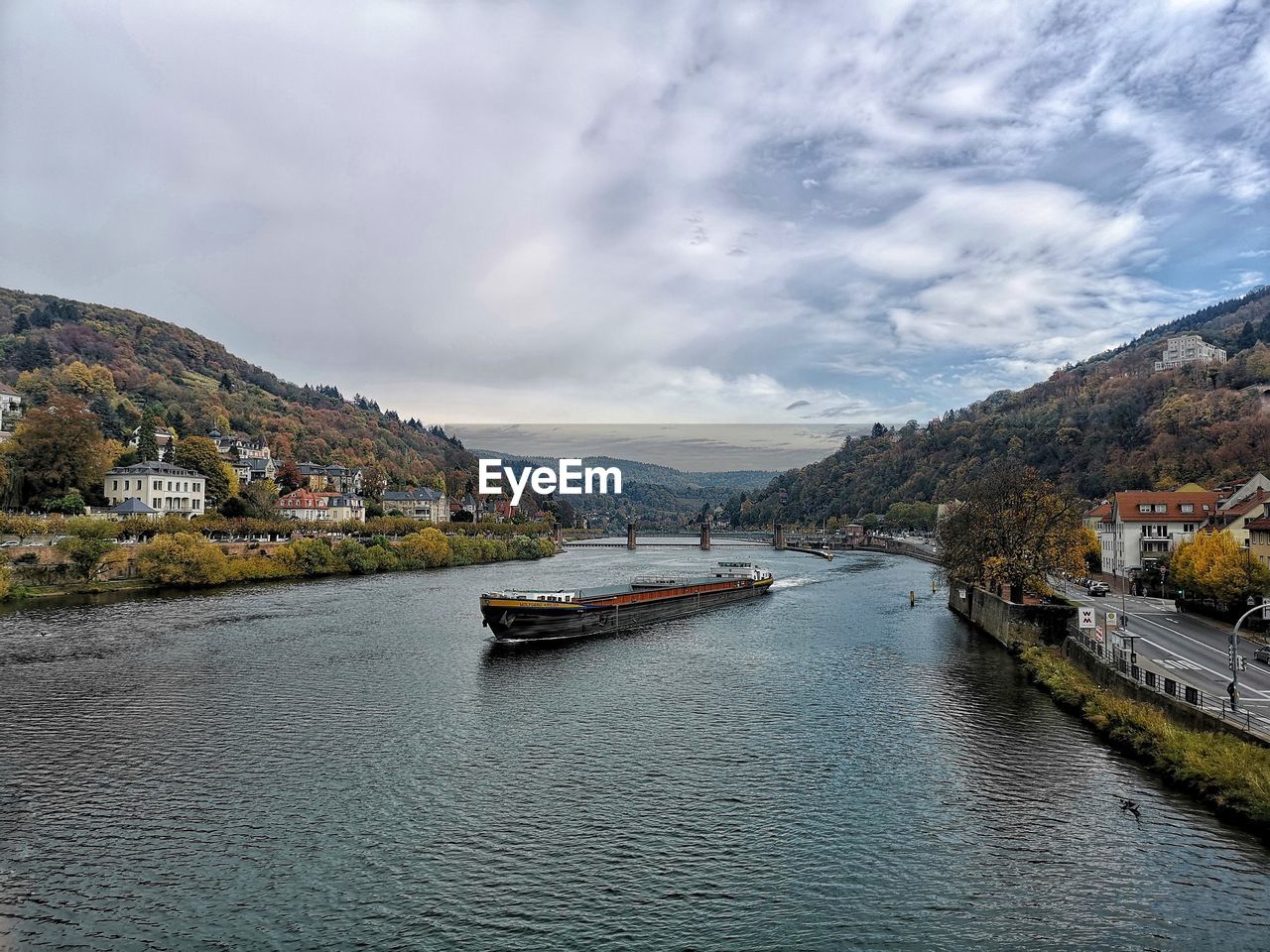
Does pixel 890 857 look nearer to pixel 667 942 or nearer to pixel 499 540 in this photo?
pixel 667 942

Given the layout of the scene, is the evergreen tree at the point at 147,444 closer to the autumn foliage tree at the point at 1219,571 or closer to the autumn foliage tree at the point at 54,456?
the autumn foliage tree at the point at 54,456

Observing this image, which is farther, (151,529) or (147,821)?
(151,529)

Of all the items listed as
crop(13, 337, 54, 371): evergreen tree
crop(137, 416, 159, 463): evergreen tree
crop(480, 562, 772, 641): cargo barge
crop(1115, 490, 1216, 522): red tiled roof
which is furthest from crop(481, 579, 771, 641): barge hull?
crop(13, 337, 54, 371): evergreen tree

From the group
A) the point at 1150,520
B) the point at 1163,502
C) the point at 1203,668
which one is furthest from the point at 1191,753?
the point at 1163,502

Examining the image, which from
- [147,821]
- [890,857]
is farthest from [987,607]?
[147,821]

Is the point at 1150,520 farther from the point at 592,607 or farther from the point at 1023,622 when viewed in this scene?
the point at 592,607

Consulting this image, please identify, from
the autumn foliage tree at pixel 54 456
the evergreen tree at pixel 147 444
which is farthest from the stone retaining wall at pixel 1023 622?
the evergreen tree at pixel 147 444
